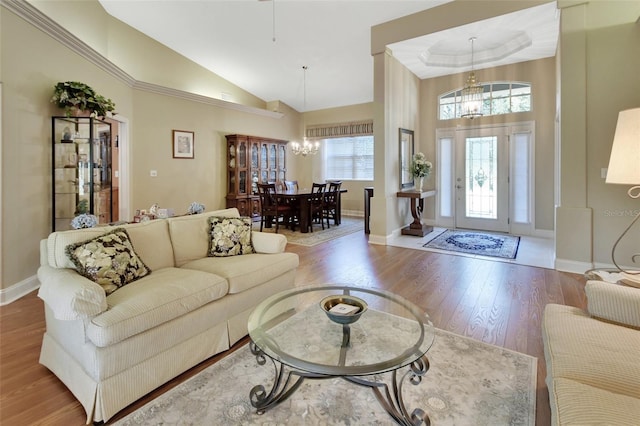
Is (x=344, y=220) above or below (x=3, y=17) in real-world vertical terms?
below

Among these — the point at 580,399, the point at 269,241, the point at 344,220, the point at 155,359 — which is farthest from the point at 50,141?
the point at 344,220

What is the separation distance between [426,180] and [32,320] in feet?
21.8

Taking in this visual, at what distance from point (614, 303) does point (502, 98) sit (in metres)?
5.60

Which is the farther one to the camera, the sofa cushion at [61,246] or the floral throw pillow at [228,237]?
the floral throw pillow at [228,237]

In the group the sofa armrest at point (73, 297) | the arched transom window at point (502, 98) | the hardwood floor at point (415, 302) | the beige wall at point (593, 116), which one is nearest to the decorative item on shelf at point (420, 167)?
the arched transom window at point (502, 98)

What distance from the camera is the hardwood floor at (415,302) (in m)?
1.79

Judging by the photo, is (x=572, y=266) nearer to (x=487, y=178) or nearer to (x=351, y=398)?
(x=487, y=178)

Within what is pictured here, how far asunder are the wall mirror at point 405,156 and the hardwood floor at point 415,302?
1698mm

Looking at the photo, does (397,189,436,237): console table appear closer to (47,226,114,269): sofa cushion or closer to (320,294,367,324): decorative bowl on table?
(320,294,367,324): decorative bowl on table

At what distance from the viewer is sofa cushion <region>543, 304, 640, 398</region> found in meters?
1.24

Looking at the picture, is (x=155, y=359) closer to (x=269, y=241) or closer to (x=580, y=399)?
(x=269, y=241)

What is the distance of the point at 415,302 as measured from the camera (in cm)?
314

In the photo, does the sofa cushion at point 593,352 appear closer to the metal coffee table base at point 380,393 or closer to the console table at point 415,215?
the metal coffee table base at point 380,393

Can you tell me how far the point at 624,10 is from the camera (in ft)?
11.9
